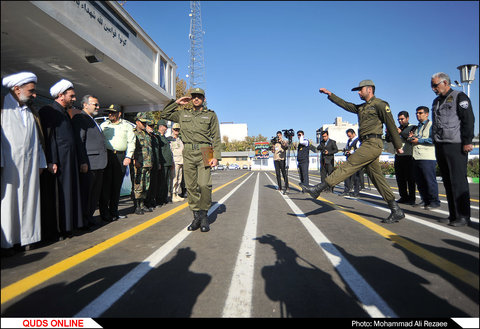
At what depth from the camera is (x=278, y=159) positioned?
341 inches

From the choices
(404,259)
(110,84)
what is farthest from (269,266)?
(110,84)

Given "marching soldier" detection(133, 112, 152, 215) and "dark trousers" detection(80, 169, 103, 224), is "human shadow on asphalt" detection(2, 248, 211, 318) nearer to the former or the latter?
"dark trousers" detection(80, 169, 103, 224)

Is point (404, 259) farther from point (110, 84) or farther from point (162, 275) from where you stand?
point (110, 84)

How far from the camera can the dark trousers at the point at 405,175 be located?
17.7ft

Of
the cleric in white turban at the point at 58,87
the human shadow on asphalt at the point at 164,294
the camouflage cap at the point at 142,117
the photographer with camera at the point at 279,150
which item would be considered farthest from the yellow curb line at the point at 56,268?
the photographer with camera at the point at 279,150

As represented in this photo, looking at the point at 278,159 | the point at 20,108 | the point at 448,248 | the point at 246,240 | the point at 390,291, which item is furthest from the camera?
the point at 278,159

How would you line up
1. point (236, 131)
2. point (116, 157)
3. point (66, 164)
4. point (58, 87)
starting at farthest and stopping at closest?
point (236, 131) → point (116, 157) → point (66, 164) → point (58, 87)

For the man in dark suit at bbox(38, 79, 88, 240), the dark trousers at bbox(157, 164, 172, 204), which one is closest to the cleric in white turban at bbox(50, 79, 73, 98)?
the man in dark suit at bbox(38, 79, 88, 240)

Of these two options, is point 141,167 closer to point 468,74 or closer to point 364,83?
point 364,83

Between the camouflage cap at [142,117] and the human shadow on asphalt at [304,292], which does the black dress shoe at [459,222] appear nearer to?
the human shadow on asphalt at [304,292]

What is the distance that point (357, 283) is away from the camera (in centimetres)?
168

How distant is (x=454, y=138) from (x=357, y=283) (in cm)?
119

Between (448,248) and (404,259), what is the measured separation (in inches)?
41.8

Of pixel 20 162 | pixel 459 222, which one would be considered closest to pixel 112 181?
pixel 20 162
